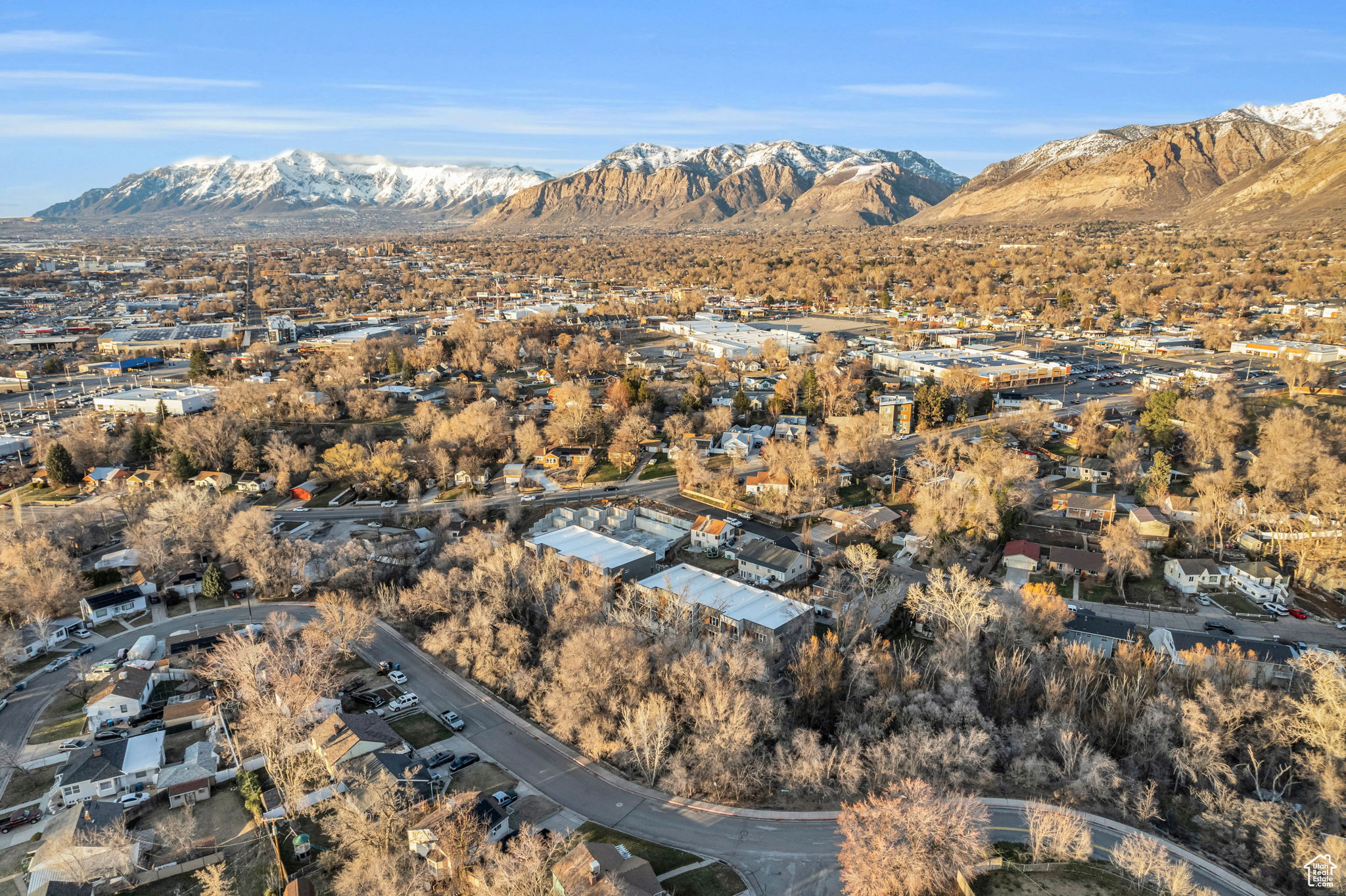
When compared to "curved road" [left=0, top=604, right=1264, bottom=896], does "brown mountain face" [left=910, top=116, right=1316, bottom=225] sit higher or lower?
higher

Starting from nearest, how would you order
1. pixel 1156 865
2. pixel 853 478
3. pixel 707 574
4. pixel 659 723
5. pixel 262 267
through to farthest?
pixel 1156 865
pixel 659 723
pixel 707 574
pixel 853 478
pixel 262 267

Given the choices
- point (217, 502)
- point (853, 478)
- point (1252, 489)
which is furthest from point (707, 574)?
point (1252, 489)

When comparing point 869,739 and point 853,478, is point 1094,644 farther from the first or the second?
point 853,478

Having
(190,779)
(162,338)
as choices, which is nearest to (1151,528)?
(190,779)

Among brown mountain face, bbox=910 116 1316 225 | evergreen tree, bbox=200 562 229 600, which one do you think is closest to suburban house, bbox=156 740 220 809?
evergreen tree, bbox=200 562 229 600

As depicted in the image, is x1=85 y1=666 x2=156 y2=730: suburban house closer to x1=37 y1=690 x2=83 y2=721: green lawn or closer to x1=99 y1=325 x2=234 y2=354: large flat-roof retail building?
x1=37 y1=690 x2=83 y2=721: green lawn

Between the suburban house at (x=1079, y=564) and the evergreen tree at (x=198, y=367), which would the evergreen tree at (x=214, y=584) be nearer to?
the suburban house at (x=1079, y=564)
